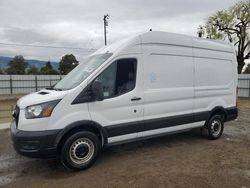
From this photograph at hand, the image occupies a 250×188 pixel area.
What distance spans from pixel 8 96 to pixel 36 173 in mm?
Result: 24882

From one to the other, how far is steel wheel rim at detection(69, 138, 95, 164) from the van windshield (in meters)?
1.03

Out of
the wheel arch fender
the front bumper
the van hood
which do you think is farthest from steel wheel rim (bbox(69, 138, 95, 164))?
the van hood

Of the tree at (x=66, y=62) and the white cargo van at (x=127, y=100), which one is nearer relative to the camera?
the white cargo van at (x=127, y=100)

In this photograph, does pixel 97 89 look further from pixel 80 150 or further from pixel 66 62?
pixel 66 62

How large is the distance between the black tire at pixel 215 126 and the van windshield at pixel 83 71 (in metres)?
3.56

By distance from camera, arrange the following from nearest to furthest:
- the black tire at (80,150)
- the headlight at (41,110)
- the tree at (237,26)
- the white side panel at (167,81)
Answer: the headlight at (41,110) → the black tire at (80,150) → the white side panel at (167,81) → the tree at (237,26)

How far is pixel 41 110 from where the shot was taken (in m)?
4.34

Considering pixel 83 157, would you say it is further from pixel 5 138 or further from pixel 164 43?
pixel 5 138

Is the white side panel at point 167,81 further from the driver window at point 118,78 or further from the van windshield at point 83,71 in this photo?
the van windshield at point 83,71

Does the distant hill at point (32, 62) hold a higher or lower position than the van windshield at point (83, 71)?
higher

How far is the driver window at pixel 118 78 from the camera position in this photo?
492 cm

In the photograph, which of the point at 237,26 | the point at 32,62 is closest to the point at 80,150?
the point at 237,26

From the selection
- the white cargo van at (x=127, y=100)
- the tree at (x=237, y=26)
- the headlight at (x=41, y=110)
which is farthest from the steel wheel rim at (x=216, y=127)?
the tree at (x=237, y=26)

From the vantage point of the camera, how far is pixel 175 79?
5.98 meters
